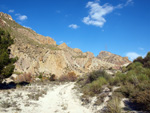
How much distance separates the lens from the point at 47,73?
43344 millimetres

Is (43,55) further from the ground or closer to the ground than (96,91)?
further from the ground

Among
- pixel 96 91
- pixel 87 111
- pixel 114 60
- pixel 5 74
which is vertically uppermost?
pixel 114 60

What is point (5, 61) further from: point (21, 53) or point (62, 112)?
point (21, 53)

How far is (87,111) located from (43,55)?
41.6 m

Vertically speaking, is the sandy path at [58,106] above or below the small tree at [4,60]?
below

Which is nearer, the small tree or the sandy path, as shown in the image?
the sandy path

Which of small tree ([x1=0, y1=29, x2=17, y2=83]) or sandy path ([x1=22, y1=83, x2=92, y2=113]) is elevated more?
small tree ([x1=0, y1=29, x2=17, y2=83])

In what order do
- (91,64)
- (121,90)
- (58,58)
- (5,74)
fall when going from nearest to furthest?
(121,90), (5,74), (58,58), (91,64)

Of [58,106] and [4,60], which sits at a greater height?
[4,60]

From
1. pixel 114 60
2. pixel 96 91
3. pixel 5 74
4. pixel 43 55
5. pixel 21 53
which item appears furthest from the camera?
pixel 114 60

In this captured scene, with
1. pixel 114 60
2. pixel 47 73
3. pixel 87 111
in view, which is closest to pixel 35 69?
pixel 47 73

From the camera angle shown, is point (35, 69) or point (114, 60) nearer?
point (35, 69)

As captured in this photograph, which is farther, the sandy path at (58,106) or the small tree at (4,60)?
the small tree at (4,60)

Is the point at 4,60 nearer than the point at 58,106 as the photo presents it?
No
